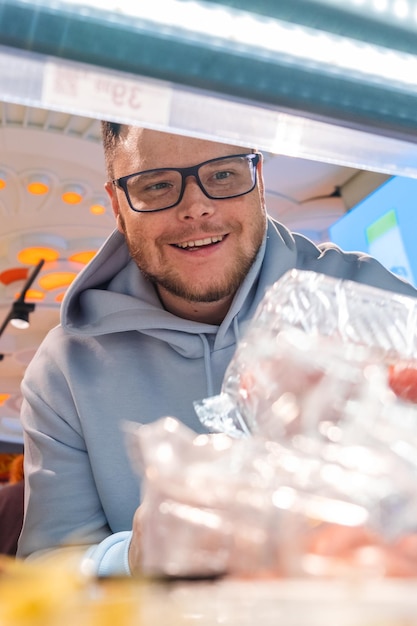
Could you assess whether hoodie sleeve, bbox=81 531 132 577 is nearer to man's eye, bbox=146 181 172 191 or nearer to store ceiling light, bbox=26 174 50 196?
man's eye, bbox=146 181 172 191

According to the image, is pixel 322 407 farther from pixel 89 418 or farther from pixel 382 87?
pixel 89 418

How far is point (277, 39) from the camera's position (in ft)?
2.10

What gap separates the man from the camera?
123 cm

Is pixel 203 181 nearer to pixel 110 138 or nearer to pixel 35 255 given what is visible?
pixel 110 138

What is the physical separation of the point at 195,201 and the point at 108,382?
395 millimetres

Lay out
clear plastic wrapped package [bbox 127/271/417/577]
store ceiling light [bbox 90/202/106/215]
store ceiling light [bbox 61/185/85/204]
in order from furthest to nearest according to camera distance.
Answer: store ceiling light [bbox 90/202/106/215] < store ceiling light [bbox 61/185/85/204] < clear plastic wrapped package [bbox 127/271/417/577]

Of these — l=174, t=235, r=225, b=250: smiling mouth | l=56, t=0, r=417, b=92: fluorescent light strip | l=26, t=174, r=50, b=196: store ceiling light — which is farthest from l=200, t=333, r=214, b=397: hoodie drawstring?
l=26, t=174, r=50, b=196: store ceiling light

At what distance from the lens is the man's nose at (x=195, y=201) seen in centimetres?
130

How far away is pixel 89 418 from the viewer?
1234 millimetres

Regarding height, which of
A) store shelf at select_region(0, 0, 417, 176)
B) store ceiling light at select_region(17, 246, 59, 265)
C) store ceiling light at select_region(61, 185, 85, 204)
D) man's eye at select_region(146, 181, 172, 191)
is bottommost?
store ceiling light at select_region(17, 246, 59, 265)

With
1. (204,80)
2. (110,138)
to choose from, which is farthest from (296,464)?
(110,138)

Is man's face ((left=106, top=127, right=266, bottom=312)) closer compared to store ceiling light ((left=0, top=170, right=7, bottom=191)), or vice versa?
man's face ((left=106, top=127, right=266, bottom=312))

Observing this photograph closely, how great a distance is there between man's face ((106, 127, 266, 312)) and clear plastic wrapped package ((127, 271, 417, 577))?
27.8 inches

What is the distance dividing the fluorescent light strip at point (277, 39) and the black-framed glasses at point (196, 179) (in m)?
0.64
